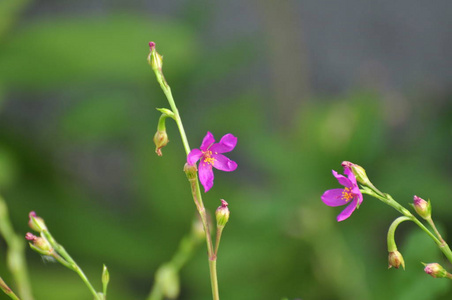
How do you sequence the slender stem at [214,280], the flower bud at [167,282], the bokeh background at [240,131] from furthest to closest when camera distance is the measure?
1. the bokeh background at [240,131]
2. the flower bud at [167,282]
3. the slender stem at [214,280]

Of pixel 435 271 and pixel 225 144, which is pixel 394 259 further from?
pixel 225 144

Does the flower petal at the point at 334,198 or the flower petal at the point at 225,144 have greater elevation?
the flower petal at the point at 225,144

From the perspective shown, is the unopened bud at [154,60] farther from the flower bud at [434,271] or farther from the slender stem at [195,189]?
the flower bud at [434,271]

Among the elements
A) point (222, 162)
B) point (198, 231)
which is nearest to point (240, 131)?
point (198, 231)

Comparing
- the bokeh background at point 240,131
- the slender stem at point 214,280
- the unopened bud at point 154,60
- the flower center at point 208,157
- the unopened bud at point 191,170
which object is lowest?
the slender stem at point 214,280

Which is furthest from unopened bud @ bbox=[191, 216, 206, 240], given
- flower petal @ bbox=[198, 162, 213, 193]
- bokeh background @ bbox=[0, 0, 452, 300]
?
bokeh background @ bbox=[0, 0, 452, 300]

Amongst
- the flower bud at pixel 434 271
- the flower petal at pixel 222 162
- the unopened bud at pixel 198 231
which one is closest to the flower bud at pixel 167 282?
the unopened bud at pixel 198 231

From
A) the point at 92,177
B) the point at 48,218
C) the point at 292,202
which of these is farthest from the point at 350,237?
the point at 92,177
